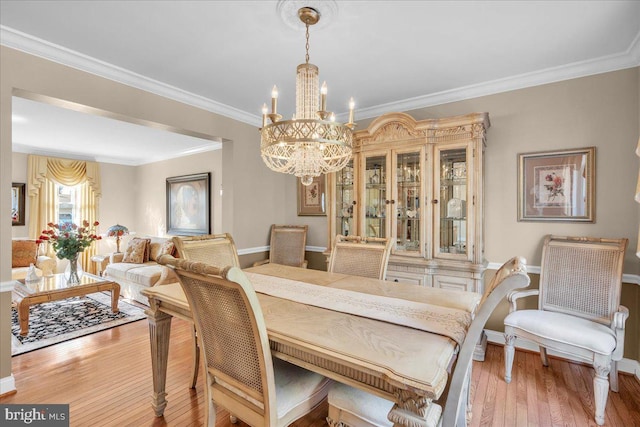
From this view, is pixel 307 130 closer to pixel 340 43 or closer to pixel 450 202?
pixel 340 43

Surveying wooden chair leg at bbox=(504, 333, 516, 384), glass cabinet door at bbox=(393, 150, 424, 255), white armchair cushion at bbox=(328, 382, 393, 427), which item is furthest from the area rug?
wooden chair leg at bbox=(504, 333, 516, 384)

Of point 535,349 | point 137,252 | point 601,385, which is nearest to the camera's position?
point 601,385

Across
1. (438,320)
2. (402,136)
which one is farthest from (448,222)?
(438,320)

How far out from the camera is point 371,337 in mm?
1200

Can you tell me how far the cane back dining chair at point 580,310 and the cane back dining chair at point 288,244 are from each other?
7.44 ft

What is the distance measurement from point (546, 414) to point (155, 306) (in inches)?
98.1

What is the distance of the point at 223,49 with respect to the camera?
2.21 metres

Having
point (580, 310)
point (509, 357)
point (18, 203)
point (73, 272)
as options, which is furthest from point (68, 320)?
point (580, 310)

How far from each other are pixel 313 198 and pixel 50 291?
10.2 feet

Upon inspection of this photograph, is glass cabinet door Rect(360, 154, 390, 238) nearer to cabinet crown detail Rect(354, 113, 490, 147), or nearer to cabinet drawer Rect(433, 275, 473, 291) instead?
cabinet crown detail Rect(354, 113, 490, 147)

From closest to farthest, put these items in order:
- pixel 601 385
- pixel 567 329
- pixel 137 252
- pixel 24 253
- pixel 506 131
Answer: pixel 601 385, pixel 567 329, pixel 506 131, pixel 24 253, pixel 137 252

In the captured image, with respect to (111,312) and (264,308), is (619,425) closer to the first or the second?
(264,308)

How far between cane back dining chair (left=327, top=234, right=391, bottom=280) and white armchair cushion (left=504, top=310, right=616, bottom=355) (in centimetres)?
104

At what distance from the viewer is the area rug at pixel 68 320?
9.68 ft
